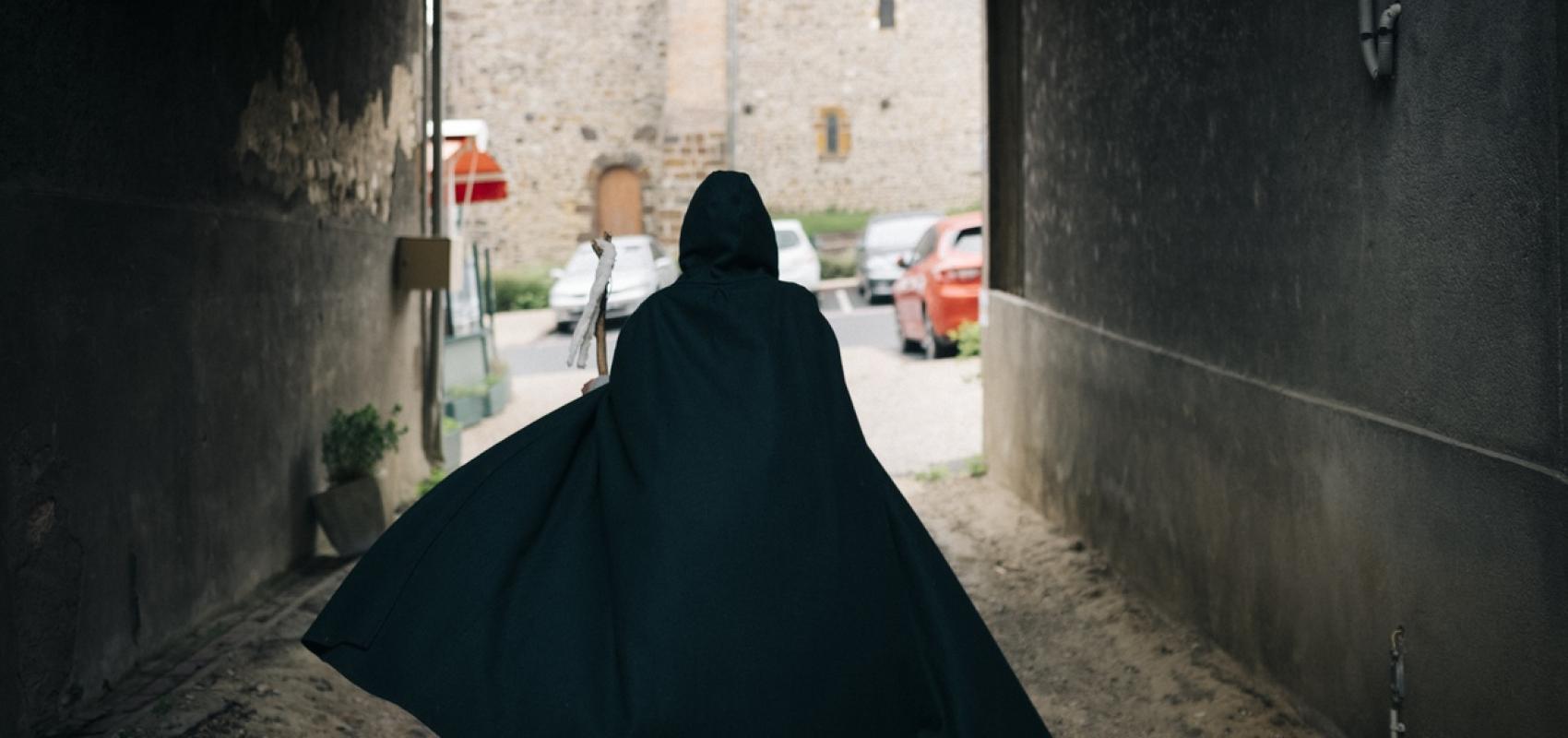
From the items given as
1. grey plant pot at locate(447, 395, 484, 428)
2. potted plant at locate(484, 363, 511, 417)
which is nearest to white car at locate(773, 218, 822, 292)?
potted plant at locate(484, 363, 511, 417)

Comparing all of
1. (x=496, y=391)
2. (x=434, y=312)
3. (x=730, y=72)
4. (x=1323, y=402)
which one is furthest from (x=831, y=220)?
(x=1323, y=402)

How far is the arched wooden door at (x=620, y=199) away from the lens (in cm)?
3503

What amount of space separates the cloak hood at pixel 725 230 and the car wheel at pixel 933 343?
43.2 ft

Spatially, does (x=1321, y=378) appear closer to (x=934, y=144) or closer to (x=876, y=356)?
(x=876, y=356)

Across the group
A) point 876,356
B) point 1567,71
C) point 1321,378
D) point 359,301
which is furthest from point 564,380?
point 1567,71

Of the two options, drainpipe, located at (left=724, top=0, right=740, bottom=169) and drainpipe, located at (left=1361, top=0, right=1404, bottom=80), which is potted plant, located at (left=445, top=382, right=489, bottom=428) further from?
drainpipe, located at (left=724, top=0, right=740, bottom=169)

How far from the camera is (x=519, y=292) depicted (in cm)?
2930

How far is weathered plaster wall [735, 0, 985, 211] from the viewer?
35.3m

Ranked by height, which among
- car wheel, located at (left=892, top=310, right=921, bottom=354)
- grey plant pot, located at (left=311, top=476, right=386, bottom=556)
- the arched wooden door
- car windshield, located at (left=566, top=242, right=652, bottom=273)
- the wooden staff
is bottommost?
grey plant pot, located at (left=311, top=476, right=386, bottom=556)

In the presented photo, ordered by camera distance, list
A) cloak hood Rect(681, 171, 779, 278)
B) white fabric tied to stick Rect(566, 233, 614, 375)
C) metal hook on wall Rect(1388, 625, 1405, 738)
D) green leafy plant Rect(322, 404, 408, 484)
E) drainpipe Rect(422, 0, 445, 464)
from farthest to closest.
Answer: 1. drainpipe Rect(422, 0, 445, 464)
2. green leafy plant Rect(322, 404, 408, 484)
3. metal hook on wall Rect(1388, 625, 1405, 738)
4. white fabric tied to stick Rect(566, 233, 614, 375)
5. cloak hood Rect(681, 171, 779, 278)

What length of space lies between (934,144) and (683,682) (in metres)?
33.6

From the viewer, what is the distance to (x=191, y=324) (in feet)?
19.2

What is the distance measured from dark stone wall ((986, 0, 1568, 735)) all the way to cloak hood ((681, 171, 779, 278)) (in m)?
1.50

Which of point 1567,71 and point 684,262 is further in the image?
point 684,262
